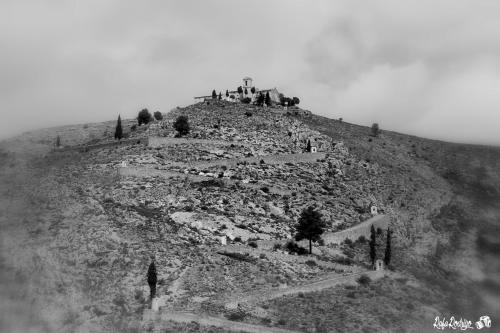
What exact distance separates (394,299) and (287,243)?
10.4 metres

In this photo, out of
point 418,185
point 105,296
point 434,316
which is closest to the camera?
point 105,296

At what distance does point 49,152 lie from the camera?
7912 centimetres

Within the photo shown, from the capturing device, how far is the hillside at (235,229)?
44.4m

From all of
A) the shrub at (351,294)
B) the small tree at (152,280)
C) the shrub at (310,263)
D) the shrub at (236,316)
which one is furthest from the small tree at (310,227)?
the small tree at (152,280)

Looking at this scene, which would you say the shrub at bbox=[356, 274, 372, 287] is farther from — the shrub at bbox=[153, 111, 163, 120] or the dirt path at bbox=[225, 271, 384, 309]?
the shrub at bbox=[153, 111, 163, 120]

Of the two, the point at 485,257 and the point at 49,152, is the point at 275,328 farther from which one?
the point at 49,152

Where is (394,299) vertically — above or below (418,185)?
below

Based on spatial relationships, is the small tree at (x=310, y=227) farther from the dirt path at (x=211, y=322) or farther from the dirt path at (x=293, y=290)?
the dirt path at (x=211, y=322)

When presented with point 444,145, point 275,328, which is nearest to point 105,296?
point 275,328

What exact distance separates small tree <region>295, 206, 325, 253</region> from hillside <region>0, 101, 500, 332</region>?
4.93 ft

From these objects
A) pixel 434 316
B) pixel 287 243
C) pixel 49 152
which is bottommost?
pixel 434 316
